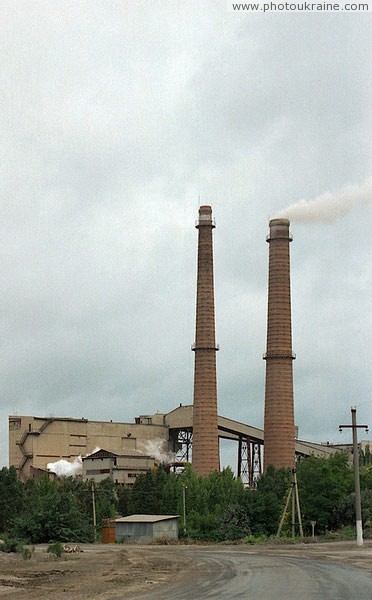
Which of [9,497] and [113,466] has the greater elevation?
[113,466]

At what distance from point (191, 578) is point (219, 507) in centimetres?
5764

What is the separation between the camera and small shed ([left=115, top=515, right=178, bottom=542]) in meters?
71.4

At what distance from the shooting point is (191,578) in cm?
3012

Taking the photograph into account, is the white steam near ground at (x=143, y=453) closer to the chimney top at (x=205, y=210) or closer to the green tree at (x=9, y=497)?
Answer: the green tree at (x=9, y=497)

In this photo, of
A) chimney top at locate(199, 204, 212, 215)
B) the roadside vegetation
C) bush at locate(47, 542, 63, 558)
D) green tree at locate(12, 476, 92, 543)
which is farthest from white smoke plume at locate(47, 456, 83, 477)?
bush at locate(47, 542, 63, 558)

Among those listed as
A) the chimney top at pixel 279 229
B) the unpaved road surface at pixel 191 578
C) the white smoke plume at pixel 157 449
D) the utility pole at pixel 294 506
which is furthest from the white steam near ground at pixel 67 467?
the unpaved road surface at pixel 191 578

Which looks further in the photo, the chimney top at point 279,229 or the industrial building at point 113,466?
the industrial building at point 113,466

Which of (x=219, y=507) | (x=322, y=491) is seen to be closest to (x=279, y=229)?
(x=219, y=507)

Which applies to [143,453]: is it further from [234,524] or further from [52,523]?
[52,523]

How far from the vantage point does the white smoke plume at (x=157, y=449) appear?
116 m

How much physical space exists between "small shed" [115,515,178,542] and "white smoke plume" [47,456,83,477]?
37.3 metres

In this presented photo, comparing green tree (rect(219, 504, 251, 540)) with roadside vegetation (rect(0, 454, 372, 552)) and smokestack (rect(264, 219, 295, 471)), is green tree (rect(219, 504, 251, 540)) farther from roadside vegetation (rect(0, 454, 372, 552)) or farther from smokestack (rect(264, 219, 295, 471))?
smokestack (rect(264, 219, 295, 471))

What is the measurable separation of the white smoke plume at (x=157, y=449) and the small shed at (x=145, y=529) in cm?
4155

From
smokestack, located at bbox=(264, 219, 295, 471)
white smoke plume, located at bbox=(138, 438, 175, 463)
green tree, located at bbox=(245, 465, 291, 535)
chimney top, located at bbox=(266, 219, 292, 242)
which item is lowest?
green tree, located at bbox=(245, 465, 291, 535)
